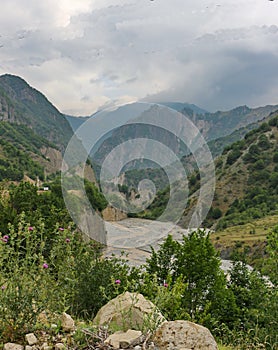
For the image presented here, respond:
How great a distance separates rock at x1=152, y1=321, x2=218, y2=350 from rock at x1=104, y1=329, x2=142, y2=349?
0.58 ft

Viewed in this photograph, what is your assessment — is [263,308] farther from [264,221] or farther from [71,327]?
[264,221]

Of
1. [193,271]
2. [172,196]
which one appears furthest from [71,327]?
[172,196]

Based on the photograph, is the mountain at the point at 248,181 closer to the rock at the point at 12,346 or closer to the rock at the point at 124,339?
the rock at the point at 124,339

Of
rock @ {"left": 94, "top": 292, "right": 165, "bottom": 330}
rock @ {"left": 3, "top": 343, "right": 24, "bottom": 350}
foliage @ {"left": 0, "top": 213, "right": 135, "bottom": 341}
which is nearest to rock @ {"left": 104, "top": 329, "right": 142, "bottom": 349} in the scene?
rock @ {"left": 94, "top": 292, "right": 165, "bottom": 330}

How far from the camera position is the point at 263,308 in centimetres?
901

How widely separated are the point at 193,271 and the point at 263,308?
170cm

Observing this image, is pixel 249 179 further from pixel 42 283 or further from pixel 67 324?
pixel 67 324

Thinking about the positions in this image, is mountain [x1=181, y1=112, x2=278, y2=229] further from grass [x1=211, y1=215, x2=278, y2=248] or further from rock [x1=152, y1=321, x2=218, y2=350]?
rock [x1=152, y1=321, x2=218, y2=350]

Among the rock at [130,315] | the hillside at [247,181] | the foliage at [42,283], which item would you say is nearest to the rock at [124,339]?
the rock at [130,315]

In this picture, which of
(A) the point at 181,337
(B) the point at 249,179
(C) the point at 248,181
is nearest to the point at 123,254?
(A) the point at 181,337

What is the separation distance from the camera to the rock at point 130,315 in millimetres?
4621

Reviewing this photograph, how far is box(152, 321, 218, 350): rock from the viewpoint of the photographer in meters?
4.23

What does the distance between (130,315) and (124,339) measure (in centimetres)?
43

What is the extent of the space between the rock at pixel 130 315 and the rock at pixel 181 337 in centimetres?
14
